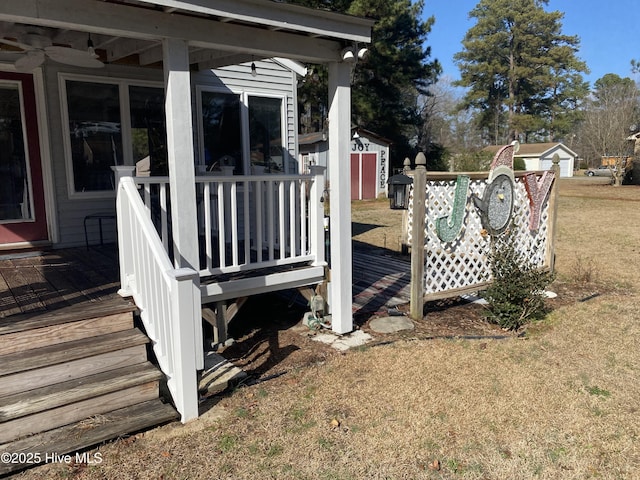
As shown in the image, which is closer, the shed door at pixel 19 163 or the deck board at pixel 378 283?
the shed door at pixel 19 163

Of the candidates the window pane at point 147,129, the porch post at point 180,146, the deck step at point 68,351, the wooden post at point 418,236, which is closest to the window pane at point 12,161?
the window pane at point 147,129

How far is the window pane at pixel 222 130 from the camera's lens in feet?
22.5

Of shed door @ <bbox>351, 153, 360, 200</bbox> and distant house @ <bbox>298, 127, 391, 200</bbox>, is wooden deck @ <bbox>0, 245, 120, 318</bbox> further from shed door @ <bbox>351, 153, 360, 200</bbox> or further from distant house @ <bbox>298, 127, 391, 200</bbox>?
shed door @ <bbox>351, 153, 360, 200</bbox>

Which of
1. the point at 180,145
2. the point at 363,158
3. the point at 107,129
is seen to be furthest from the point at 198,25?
the point at 363,158

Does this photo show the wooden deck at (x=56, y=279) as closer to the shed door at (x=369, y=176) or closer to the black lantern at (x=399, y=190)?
the black lantern at (x=399, y=190)

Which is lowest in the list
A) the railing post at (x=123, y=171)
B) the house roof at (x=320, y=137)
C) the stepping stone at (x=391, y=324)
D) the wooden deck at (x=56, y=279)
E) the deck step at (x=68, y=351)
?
the stepping stone at (x=391, y=324)

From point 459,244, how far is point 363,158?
56.3 ft

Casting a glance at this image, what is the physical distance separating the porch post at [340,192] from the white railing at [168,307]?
5.62ft

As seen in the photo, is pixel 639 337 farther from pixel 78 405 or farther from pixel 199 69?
pixel 199 69

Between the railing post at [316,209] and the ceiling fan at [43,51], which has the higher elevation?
the ceiling fan at [43,51]

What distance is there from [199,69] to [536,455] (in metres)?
5.47

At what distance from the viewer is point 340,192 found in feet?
15.1

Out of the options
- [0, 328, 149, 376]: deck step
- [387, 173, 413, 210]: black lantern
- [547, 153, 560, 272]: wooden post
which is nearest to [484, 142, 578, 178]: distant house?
[547, 153, 560, 272]: wooden post

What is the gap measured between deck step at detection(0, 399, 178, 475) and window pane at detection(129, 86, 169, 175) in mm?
3564
